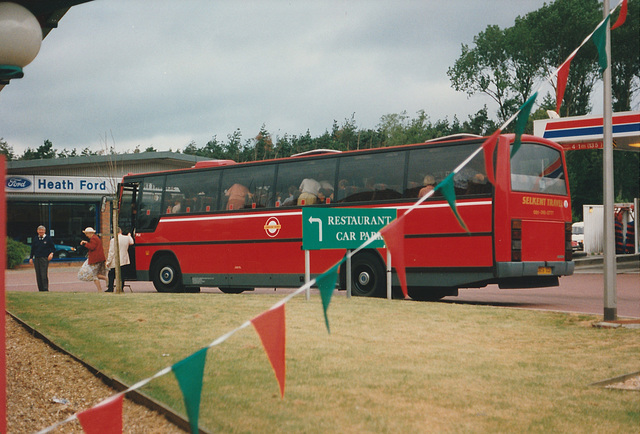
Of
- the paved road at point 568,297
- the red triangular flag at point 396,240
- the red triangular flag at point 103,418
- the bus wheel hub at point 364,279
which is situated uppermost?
the red triangular flag at point 396,240

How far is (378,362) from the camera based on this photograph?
7066mm

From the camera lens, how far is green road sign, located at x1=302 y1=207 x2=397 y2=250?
13180mm

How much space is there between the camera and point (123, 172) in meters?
40.6

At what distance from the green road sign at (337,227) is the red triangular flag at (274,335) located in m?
8.98

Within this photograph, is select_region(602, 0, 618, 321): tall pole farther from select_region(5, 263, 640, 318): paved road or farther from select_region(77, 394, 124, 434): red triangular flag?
select_region(77, 394, 124, 434): red triangular flag

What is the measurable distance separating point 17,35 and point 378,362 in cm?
427

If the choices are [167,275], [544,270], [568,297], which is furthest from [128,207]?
[568,297]

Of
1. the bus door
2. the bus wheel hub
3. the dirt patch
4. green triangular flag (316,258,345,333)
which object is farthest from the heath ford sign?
green triangular flag (316,258,345,333)

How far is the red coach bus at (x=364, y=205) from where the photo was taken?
13.4 meters

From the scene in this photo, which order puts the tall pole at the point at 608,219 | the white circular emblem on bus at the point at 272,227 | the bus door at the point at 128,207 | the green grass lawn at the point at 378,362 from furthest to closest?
1. the bus door at the point at 128,207
2. the white circular emblem on bus at the point at 272,227
3. the tall pole at the point at 608,219
4. the green grass lawn at the point at 378,362

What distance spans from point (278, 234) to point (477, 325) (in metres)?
7.66

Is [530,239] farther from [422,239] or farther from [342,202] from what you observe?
[342,202]

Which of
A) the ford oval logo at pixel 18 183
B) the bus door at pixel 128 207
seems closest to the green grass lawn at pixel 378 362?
the bus door at pixel 128 207

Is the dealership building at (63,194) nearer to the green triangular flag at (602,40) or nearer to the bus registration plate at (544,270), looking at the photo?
the bus registration plate at (544,270)
